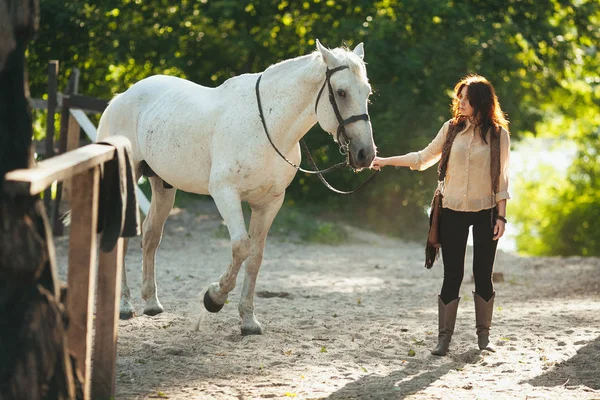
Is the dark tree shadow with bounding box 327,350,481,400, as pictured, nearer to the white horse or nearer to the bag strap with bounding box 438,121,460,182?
the bag strap with bounding box 438,121,460,182

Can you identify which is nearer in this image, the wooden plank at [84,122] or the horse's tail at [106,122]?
the horse's tail at [106,122]

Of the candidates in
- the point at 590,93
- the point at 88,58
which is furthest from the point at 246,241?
the point at 590,93

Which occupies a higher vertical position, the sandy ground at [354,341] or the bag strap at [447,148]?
the bag strap at [447,148]

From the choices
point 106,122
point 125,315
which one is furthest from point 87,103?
point 125,315

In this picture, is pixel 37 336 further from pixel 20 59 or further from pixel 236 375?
pixel 236 375

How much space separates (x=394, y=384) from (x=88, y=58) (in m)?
11.8

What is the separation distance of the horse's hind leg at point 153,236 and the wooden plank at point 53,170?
308cm

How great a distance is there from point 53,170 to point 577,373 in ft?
11.6

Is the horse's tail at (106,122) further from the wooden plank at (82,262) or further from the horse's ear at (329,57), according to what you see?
the wooden plank at (82,262)

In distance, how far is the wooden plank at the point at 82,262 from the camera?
3.62 m

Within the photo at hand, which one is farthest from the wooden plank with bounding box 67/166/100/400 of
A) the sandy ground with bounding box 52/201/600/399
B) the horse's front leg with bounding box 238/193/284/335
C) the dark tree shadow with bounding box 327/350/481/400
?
the horse's front leg with bounding box 238/193/284/335

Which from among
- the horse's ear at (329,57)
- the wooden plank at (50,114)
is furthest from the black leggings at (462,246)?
the wooden plank at (50,114)

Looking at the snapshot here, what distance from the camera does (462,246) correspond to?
565cm

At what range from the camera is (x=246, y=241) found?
5820 millimetres
